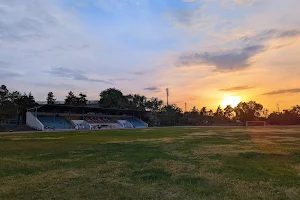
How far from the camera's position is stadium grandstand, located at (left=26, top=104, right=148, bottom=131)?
56.7 m

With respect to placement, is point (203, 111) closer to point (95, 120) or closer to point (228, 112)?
point (228, 112)

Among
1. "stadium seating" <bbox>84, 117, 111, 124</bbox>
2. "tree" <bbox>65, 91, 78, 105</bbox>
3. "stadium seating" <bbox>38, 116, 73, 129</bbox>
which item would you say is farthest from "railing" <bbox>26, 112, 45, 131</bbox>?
"tree" <bbox>65, 91, 78, 105</bbox>

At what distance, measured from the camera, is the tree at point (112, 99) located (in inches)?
3570

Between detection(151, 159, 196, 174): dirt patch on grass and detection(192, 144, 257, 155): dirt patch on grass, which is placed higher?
detection(192, 144, 257, 155): dirt patch on grass

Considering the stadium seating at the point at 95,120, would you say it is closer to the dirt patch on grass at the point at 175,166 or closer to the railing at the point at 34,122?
the railing at the point at 34,122

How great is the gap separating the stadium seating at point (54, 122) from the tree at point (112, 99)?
27.2 metres

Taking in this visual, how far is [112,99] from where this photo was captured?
91.4m

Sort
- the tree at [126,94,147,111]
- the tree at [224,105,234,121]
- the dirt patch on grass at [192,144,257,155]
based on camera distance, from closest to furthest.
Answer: the dirt patch on grass at [192,144,257,155] → the tree at [126,94,147,111] → the tree at [224,105,234,121]

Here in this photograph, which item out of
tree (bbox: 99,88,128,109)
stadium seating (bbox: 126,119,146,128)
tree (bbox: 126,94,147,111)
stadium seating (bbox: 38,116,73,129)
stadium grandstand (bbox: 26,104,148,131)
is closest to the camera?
stadium seating (bbox: 38,116,73,129)

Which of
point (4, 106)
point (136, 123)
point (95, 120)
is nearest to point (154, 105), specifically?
point (136, 123)

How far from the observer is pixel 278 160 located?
10.8m

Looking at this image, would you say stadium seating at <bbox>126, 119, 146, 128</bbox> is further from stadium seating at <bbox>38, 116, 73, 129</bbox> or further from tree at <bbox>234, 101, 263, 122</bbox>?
tree at <bbox>234, 101, 263, 122</bbox>

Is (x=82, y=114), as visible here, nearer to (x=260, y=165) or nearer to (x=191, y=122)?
(x=191, y=122)

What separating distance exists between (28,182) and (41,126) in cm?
4929
